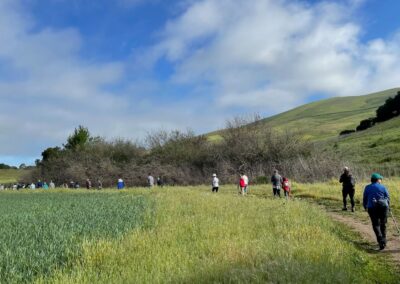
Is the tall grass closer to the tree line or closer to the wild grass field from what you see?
the wild grass field

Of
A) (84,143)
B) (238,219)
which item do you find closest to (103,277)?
(238,219)

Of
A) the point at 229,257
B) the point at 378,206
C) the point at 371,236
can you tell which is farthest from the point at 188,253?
the point at 371,236

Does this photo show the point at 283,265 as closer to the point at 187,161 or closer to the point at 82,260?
the point at 82,260

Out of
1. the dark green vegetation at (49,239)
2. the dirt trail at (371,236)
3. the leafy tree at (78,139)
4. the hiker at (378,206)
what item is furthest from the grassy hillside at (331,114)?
the hiker at (378,206)

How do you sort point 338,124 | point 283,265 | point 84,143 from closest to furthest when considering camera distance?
point 283,265, point 84,143, point 338,124

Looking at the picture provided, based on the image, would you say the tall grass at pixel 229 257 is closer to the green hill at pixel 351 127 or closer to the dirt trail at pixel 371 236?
the dirt trail at pixel 371 236

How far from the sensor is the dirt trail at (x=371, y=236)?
1155cm

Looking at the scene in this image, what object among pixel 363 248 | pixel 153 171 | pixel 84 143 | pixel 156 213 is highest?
pixel 84 143

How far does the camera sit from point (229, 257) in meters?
9.07

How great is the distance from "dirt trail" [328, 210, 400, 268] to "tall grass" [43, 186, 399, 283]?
0.74 m

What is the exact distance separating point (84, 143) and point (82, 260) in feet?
215

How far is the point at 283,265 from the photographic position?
25.6 ft

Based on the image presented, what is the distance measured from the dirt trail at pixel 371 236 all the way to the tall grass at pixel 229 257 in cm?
74

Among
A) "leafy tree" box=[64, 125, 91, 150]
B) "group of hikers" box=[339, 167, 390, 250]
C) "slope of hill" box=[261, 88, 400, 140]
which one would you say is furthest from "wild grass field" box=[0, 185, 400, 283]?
"slope of hill" box=[261, 88, 400, 140]
